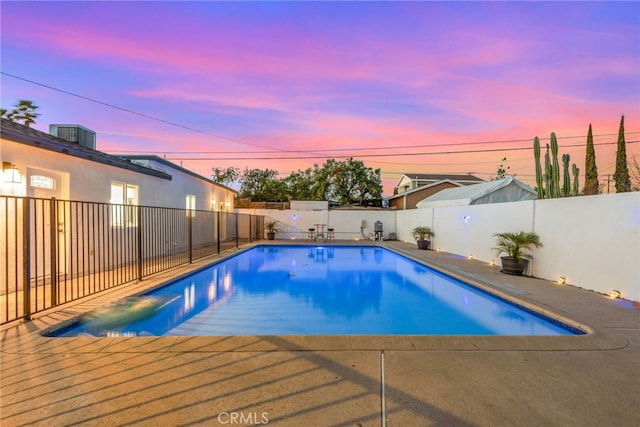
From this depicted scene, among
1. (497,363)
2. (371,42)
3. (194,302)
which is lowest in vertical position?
(194,302)

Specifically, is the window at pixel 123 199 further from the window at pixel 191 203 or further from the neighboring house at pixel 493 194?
the neighboring house at pixel 493 194

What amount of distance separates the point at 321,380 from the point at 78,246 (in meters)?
6.38

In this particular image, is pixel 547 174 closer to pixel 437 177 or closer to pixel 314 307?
pixel 314 307

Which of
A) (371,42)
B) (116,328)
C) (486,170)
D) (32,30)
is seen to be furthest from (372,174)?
(116,328)

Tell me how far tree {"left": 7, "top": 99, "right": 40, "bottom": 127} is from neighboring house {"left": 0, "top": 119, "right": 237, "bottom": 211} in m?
12.1

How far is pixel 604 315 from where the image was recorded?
4.38 metres

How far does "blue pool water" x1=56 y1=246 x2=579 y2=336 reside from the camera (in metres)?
4.73

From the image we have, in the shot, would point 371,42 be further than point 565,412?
Yes

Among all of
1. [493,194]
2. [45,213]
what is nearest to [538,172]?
[493,194]

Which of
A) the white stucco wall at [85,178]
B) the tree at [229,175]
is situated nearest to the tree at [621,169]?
the white stucco wall at [85,178]

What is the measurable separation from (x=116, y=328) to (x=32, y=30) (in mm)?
8754

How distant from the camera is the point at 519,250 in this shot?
766 cm

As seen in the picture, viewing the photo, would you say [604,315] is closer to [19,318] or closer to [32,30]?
[19,318]

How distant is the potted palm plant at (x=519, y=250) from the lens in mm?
7392
